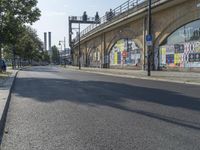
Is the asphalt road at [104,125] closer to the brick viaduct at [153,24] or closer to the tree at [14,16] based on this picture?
the brick viaduct at [153,24]

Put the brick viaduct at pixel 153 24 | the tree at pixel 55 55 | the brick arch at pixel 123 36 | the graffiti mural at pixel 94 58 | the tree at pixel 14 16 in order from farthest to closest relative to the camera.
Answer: the tree at pixel 55 55
the graffiti mural at pixel 94 58
the brick arch at pixel 123 36
the tree at pixel 14 16
the brick viaduct at pixel 153 24

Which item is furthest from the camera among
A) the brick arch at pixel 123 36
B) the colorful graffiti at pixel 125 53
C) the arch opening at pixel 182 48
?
the colorful graffiti at pixel 125 53

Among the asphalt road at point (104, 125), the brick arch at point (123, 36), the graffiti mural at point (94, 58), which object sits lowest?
the asphalt road at point (104, 125)

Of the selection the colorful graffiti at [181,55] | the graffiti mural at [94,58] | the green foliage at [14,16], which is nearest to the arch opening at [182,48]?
the colorful graffiti at [181,55]

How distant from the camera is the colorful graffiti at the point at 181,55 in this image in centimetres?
3488

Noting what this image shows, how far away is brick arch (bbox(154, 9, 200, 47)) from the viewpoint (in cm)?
3412

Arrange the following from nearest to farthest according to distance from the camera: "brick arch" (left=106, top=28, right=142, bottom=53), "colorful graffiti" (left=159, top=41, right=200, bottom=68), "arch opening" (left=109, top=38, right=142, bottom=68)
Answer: "colorful graffiti" (left=159, top=41, right=200, bottom=68) < "brick arch" (left=106, top=28, right=142, bottom=53) < "arch opening" (left=109, top=38, right=142, bottom=68)

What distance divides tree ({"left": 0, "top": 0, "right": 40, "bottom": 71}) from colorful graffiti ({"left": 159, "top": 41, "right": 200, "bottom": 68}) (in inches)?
503

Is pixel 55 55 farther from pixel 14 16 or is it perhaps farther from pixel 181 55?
pixel 181 55

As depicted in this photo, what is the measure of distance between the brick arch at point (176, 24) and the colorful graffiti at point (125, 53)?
21.1 feet

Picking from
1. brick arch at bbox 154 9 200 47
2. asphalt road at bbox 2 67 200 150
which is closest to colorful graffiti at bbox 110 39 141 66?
brick arch at bbox 154 9 200 47

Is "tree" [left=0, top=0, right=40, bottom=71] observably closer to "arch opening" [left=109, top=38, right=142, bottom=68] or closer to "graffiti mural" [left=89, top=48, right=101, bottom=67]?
"arch opening" [left=109, top=38, right=142, bottom=68]

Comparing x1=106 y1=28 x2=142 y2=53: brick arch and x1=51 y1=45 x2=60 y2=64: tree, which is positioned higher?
x1=106 y1=28 x2=142 y2=53: brick arch

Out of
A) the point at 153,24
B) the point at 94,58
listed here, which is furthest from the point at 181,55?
the point at 94,58
